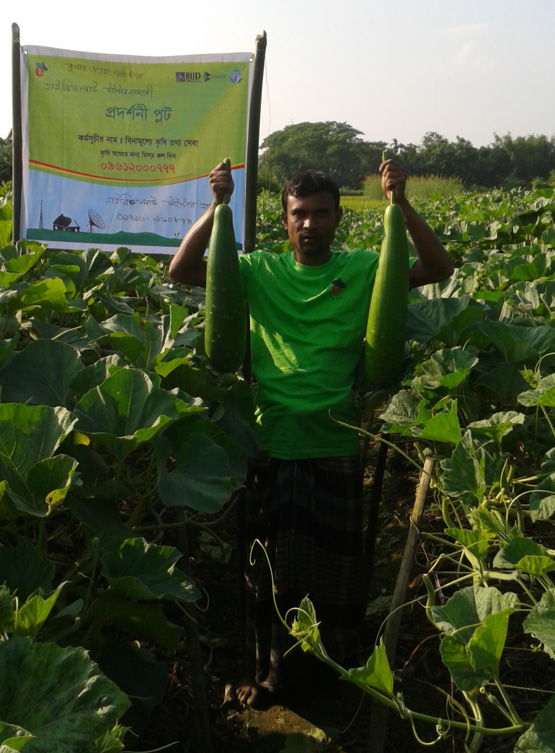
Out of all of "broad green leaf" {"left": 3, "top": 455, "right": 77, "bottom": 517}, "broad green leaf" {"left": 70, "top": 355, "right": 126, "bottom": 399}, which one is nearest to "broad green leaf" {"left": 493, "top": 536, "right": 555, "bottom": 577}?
"broad green leaf" {"left": 3, "top": 455, "right": 77, "bottom": 517}

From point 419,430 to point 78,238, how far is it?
2692 millimetres

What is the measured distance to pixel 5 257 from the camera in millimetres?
3633

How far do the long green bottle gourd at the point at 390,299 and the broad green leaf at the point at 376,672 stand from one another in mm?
1486

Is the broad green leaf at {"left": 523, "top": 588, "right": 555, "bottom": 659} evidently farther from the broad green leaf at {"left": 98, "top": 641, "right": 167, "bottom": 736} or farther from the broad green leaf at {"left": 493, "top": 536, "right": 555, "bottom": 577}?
the broad green leaf at {"left": 98, "top": 641, "right": 167, "bottom": 736}

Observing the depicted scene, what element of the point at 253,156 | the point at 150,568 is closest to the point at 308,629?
the point at 150,568

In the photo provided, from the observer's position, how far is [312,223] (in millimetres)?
3016

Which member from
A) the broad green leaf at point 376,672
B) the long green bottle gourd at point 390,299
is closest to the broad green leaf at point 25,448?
the broad green leaf at point 376,672

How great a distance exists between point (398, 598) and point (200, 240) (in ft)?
4.90

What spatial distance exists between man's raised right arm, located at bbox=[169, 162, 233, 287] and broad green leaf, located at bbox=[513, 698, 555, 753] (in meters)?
2.13

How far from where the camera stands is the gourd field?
1.37 m

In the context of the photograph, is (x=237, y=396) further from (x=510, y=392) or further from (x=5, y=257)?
(x=5, y=257)

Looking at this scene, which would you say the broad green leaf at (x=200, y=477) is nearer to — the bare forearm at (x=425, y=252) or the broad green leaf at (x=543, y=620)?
the broad green leaf at (x=543, y=620)

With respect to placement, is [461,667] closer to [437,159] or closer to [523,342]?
[523,342]

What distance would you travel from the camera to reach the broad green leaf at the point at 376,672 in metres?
1.36
